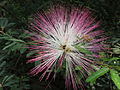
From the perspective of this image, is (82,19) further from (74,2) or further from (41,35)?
(74,2)

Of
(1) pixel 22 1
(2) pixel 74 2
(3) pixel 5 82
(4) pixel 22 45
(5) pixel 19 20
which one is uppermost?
(1) pixel 22 1

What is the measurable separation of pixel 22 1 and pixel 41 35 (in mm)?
1227

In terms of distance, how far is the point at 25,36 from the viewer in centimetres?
149

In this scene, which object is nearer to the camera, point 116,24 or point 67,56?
point 67,56

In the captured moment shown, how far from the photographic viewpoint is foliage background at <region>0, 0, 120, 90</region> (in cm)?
160

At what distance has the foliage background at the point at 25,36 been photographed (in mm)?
1604

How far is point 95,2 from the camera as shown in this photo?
235cm

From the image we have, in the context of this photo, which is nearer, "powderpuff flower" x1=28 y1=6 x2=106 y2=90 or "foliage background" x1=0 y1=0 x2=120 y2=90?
"powderpuff flower" x1=28 y1=6 x2=106 y2=90

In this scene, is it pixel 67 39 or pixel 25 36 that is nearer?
pixel 67 39

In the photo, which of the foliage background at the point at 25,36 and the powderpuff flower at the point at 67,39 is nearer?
the powderpuff flower at the point at 67,39

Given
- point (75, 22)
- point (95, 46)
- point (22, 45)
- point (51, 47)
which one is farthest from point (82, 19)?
point (22, 45)

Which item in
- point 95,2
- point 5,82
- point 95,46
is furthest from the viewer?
point 95,2

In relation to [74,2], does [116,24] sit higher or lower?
lower

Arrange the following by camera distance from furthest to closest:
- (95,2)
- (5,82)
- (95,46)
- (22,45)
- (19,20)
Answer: (95,2) → (19,20) → (5,82) → (22,45) → (95,46)
